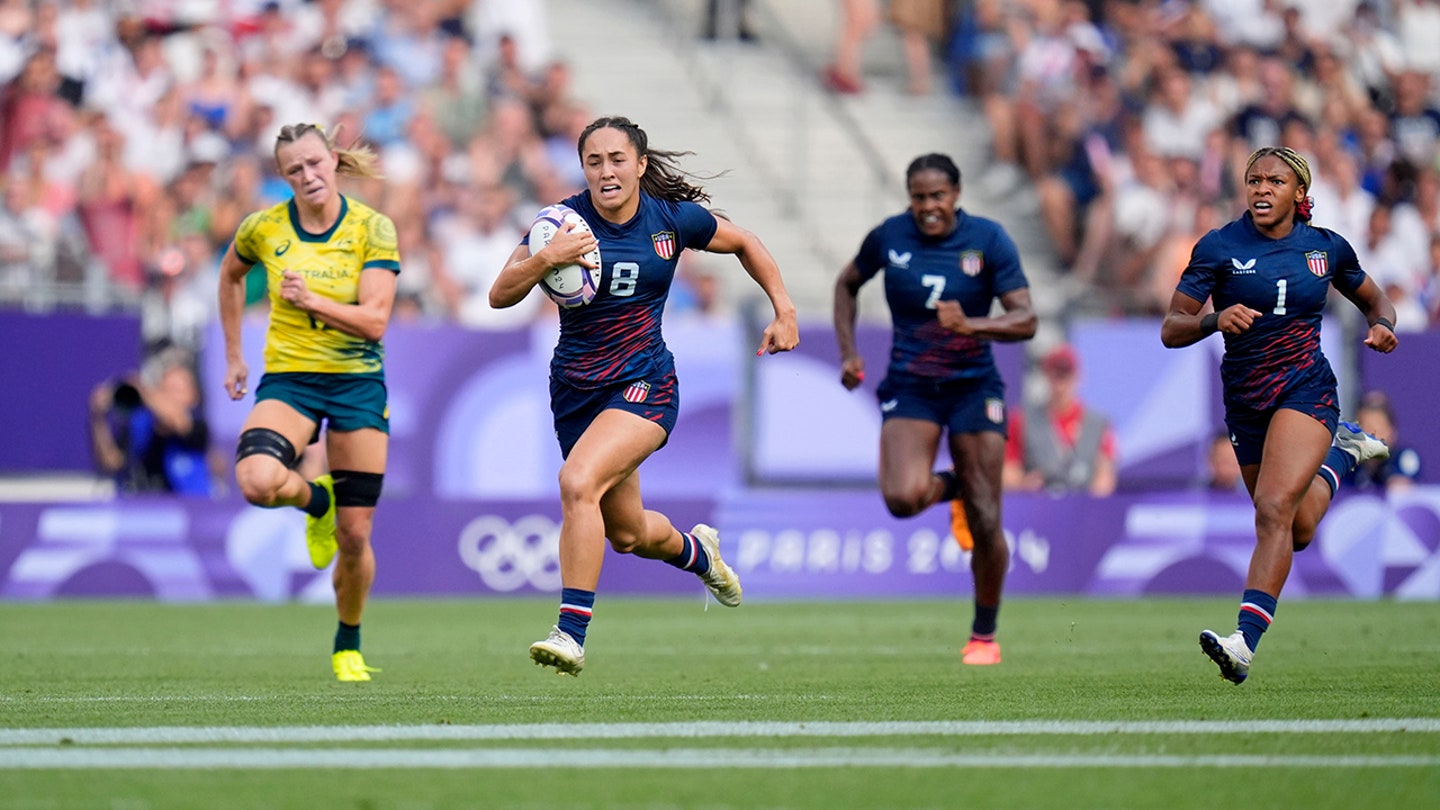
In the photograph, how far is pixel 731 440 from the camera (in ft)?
59.0

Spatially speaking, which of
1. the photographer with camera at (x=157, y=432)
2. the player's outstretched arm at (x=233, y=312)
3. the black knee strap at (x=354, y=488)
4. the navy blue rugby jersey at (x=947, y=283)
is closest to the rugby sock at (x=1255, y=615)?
the navy blue rugby jersey at (x=947, y=283)

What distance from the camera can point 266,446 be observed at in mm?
9539

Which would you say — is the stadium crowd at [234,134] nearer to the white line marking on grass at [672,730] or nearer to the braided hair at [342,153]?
the braided hair at [342,153]

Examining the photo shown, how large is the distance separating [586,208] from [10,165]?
41.6 ft

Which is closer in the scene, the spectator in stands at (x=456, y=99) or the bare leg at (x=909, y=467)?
the bare leg at (x=909, y=467)

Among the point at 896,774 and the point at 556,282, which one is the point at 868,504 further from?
the point at 896,774

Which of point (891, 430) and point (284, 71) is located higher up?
point (284, 71)

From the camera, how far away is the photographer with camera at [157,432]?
56.2ft

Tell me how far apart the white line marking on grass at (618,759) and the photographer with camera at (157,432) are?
1091cm

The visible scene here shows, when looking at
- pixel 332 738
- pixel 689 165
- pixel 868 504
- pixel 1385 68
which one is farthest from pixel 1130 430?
pixel 332 738

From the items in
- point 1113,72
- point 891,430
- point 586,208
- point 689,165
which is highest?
point 1113,72

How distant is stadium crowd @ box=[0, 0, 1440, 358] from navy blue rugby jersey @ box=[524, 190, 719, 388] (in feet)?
30.9

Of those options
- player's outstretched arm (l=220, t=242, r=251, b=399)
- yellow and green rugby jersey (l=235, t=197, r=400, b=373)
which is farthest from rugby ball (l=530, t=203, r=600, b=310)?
player's outstretched arm (l=220, t=242, r=251, b=399)

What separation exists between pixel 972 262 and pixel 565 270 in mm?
3271
